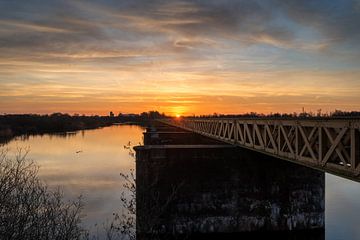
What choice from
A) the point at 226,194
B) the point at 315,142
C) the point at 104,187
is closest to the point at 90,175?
the point at 104,187

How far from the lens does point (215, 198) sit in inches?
889

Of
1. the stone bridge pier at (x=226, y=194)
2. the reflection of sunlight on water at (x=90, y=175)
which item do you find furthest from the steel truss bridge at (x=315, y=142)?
the reflection of sunlight on water at (x=90, y=175)

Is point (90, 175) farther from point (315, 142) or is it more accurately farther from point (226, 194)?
point (315, 142)

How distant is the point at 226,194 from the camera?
74.6 feet

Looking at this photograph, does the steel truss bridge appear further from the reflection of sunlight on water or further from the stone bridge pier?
the reflection of sunlight on water

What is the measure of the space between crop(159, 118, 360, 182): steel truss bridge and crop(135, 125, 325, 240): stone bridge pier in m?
4.66

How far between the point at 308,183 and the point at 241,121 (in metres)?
6.31

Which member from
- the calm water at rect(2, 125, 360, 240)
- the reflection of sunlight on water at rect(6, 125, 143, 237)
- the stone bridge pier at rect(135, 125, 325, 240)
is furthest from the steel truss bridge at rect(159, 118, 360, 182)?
the reflection of sunlight on water at rect(6, 125, 143, 237)

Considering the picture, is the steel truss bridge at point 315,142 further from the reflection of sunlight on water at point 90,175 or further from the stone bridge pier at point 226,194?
the reflection of sunlight on water at point 90,175

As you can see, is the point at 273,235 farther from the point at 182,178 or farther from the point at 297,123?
the point at 297,123

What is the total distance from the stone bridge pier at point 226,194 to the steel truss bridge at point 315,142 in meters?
4.66

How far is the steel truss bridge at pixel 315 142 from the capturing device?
9.83m

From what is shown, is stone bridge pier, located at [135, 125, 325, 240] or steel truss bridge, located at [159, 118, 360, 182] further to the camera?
stone bridge pier, located at [135, 125, 325, 240]

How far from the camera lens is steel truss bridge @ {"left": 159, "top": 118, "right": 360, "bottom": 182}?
9828mm
